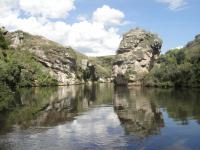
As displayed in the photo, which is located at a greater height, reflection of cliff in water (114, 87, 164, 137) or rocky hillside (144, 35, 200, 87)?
rocky hillside (144, 35, 200, 87)

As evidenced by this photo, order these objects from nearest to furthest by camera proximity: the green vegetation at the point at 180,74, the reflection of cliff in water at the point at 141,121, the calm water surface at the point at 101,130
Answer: the calm water surface at the point at 101,130 → the reflection of cliff in water at the point at 141,121 → the green vegetation at the point at 180,74

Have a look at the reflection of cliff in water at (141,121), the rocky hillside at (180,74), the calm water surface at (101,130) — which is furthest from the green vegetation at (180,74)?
the calm water surface at (101,130)

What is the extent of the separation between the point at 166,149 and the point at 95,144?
6.34m

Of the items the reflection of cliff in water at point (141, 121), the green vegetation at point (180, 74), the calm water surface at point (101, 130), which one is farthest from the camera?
the green vegetation at point (180, 74)

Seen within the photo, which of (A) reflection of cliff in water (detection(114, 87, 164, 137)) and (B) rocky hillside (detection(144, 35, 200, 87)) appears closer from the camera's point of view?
(A) reflection of cliff in water (detection(114, 87, 164, 137))

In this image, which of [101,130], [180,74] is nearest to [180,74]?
[180,74]

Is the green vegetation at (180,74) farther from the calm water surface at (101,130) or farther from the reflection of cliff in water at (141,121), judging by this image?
the calm water surface at (101,130)

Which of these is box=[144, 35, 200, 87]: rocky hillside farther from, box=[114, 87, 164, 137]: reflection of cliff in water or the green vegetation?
box=[114, 87, 164, 137]: reflection of cliff in water

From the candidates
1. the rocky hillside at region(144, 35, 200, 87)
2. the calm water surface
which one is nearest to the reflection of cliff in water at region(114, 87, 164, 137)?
the calm water surface

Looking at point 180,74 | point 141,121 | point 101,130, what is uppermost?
point 180,74

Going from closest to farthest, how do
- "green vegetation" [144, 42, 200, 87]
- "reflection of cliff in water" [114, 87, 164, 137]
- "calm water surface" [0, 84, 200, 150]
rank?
"calm water surface" [0, 84, 200, 150] → "reflection of cliff in water" [114, 87, 164, 137] → "green vegetation" [144, 42, 200, 87]

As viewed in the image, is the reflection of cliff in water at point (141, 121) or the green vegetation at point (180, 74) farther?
the green vegetation at point (180, 74)

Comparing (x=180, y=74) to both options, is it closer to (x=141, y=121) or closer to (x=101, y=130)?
(x=141, y=121)

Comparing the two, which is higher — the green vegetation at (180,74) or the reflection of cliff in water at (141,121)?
the green vegetation at (180,74)
